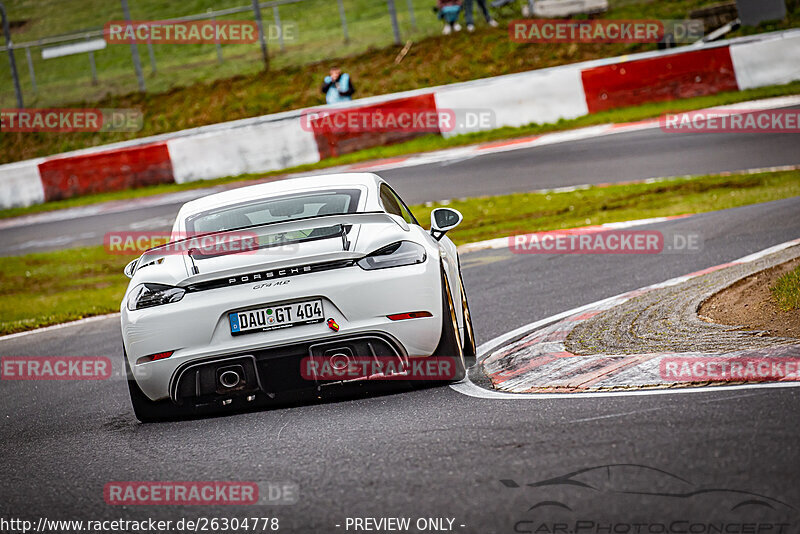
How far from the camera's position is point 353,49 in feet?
92.0

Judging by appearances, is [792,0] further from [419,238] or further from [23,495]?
[23,495]

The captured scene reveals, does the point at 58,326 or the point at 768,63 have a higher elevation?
the point at 768,63

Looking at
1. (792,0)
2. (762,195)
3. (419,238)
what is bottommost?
(762,195)

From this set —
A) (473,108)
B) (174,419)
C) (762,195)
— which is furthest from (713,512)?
(473,108)

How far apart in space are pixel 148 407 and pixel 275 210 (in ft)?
4.60

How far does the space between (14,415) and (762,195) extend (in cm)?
916

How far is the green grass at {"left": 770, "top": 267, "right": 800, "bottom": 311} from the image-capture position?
637 centimetres

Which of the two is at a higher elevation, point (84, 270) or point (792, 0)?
point (792, 0)

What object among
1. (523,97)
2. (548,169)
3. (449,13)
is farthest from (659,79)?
(449,13)

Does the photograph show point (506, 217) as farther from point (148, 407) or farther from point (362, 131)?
point (148, 407)

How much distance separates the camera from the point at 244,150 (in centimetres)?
2067

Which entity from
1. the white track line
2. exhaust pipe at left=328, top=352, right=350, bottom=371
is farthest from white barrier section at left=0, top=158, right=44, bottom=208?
exhaust pipe at left=328, top=352, right=350, bottom=371

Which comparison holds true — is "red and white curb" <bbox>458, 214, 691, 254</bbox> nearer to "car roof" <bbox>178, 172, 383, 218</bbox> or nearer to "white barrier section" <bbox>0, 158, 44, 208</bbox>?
"car roof" <bbox>178, 172, 383, 218</bbox>

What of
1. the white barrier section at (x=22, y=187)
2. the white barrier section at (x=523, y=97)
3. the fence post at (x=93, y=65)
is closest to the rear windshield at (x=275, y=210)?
the white barrier section at (x=523, y=97)
